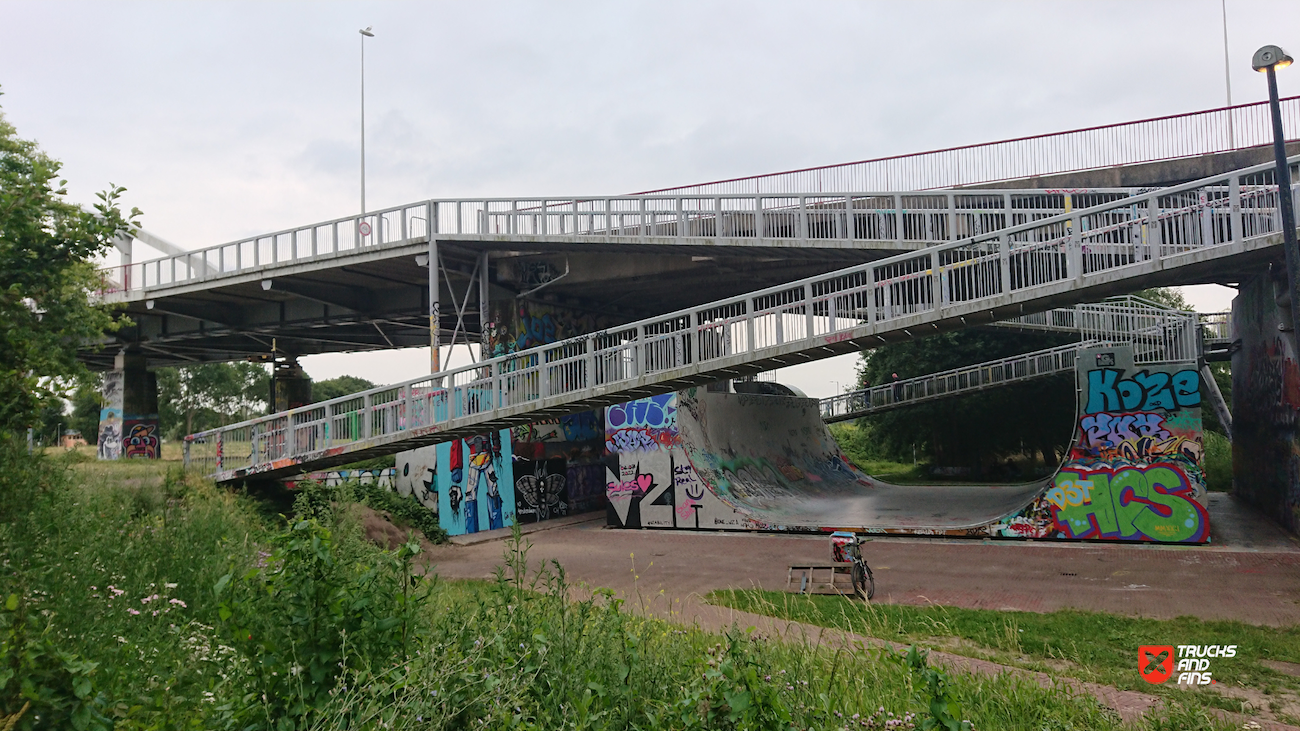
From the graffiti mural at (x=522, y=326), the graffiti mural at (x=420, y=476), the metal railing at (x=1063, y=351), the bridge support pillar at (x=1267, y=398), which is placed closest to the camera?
the bridge support pillar at (x=1267, y=398)

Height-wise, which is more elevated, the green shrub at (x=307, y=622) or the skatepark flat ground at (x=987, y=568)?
the green shrub at (x=307, y=622)

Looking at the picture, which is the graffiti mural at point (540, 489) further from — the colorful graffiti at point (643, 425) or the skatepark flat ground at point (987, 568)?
the skatepark flat ground at point (987, 568)

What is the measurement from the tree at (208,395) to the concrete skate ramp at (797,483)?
181ft

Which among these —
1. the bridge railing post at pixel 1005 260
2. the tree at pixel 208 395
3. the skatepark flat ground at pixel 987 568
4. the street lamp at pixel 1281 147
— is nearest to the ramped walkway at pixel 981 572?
the skatepark flat ground at pixel 987 568

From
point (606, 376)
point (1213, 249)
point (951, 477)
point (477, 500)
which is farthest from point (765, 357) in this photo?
point (951, 477)

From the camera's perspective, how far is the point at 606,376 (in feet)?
53.3

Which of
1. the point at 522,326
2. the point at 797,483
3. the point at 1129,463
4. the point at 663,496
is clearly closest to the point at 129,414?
the point at 522,326

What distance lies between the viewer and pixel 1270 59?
35.4ft

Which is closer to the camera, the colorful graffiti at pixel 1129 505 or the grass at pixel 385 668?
the grass at pixel 385 668

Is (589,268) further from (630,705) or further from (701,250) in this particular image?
(630,705)

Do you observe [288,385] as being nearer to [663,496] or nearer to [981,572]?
[663,496]

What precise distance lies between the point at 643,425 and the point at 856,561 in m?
11.5

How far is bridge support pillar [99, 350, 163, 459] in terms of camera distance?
107 ft

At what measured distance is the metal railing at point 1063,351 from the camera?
20.7 meters
